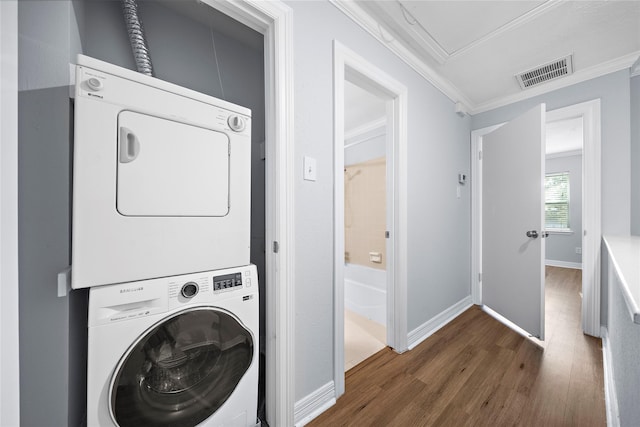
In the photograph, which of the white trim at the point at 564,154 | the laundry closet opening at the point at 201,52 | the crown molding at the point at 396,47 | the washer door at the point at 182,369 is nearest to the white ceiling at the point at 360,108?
the crown molding at the point at 396,47

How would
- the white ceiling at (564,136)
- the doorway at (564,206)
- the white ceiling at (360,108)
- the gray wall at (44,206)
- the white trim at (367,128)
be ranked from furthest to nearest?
the doorway at (564,206) < the white ceiling at (564,136) < the white trim at (367,128) < the white ceiling at (360,108) < the gray wall at (44,206)

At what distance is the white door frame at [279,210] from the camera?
1064mm

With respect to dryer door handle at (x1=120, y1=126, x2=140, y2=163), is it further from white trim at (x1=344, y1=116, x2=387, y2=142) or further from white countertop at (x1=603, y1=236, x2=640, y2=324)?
white trim at (x1=344, y1=116, x2=387, y2=142)

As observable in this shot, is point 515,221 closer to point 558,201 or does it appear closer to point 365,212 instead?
point 365,212

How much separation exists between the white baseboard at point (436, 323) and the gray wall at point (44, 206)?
6.42 feet

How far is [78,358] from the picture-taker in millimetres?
819

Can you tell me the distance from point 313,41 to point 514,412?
7.32 feet

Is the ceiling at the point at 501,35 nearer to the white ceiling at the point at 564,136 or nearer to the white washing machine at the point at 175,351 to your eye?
the white ceiling at the point at 564,136

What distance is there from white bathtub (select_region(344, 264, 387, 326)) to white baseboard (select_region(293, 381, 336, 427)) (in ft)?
4.18

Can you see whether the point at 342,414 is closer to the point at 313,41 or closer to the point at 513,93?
the point at 313,41

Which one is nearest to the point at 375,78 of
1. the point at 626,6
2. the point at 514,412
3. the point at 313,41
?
the point at 313,41

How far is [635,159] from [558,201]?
416cm

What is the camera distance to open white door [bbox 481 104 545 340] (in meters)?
1.84

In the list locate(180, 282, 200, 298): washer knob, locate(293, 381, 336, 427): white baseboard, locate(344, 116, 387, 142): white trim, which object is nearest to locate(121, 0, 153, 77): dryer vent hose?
locate(180, 282, 200, 298): washer knob
